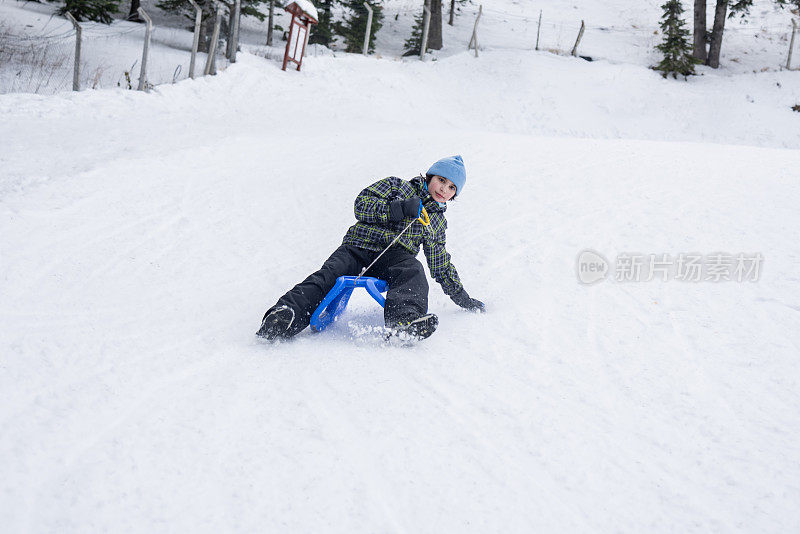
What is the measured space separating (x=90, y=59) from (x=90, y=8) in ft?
12.6

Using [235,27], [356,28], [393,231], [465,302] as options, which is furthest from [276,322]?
[356,28]

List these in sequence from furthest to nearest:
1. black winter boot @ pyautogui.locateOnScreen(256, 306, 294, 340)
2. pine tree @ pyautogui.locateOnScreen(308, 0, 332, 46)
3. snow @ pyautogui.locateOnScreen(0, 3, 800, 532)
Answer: pine tree @ pyautogui.locateOnScreen(308, 0, 332, 46), black winter boot @ pyautogui.locateOnScreen(256, 306, 294, 340), snow @ pyautogui.locateOnScreen(0, 3, 800, 532)

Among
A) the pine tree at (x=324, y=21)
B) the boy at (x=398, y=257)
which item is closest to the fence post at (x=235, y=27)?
the pine tree at (x=324, y=21)

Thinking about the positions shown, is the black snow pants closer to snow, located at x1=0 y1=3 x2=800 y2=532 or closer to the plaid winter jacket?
the plaid winter jacket

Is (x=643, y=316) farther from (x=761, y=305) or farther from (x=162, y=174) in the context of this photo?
(x=162, y=174)

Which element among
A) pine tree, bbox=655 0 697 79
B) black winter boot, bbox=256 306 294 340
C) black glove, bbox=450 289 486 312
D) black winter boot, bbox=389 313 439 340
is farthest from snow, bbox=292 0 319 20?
black winter boot, bbox=389 313 439 340

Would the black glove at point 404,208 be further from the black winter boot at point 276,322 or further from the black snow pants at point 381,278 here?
the black winter boot at point 276,322

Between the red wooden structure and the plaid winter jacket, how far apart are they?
1001 cm

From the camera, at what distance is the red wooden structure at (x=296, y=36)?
12.3 meters

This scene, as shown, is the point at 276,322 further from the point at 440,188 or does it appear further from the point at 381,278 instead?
the point at 440,188

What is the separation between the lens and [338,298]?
3105 millimetres

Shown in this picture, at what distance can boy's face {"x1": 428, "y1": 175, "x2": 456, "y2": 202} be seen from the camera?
11.8 feet

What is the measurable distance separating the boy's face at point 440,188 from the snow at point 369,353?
76cm

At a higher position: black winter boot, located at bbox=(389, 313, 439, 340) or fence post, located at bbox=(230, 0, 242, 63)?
fence post, located at bbox=(230, 0, 242, 63)
